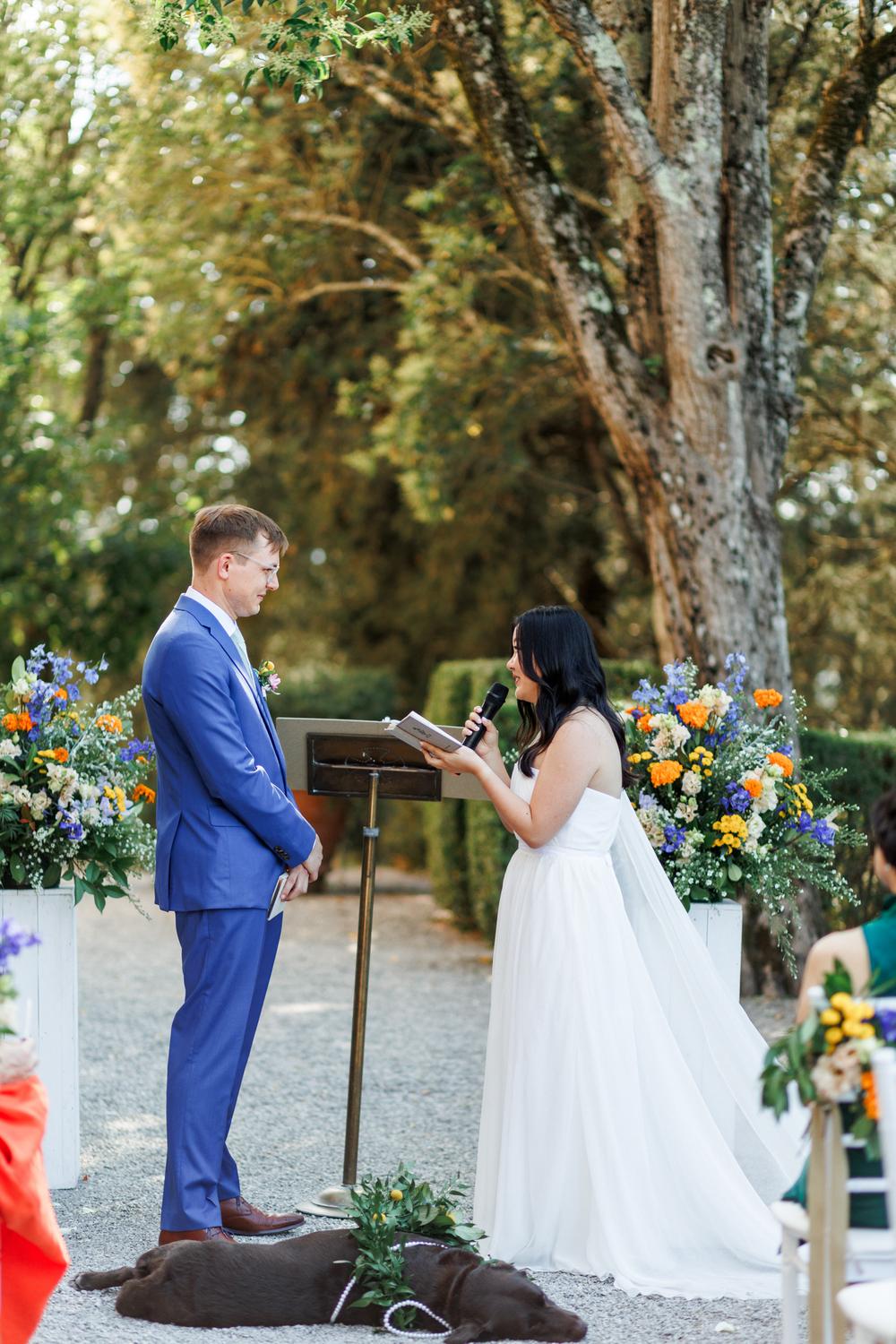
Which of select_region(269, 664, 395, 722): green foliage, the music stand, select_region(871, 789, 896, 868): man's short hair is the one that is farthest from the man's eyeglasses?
select_region(269, 664, 395, 722): green foliage

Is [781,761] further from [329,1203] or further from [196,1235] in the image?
[196,1235]

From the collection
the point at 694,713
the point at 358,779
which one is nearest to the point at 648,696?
the point at 694,713

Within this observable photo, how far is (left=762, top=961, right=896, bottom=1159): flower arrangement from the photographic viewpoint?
314cm

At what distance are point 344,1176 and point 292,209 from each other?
367 inches

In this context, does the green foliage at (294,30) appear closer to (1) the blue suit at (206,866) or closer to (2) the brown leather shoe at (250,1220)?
(1) the blue suit at (206,866)

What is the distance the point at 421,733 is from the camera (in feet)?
15.4

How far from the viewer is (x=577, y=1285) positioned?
4.56 metres

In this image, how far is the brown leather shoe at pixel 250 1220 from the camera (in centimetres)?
501

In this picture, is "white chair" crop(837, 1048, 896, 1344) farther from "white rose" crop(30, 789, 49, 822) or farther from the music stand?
"white rose" crop(30, 789, 49, 822)

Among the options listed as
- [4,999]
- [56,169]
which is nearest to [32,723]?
[4,999]

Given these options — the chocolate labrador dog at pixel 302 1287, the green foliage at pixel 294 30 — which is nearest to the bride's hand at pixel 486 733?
the chocolate labrador dog at pixel 302 1287

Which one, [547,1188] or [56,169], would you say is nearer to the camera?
[547,1188]

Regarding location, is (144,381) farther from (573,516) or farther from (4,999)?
(4,999)

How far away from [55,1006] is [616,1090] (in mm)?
2086
